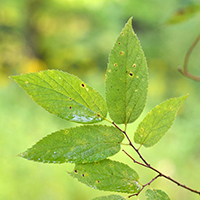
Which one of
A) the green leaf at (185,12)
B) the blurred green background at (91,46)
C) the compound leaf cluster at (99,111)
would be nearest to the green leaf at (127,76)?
the compound leaf cluster at (99,111)

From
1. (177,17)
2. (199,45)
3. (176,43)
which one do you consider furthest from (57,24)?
(177,17)

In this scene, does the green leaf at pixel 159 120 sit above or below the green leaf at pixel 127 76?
below

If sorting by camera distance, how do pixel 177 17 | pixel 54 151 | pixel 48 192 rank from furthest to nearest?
pixel 48 192 → pixel 177 17 → pixel 54 151

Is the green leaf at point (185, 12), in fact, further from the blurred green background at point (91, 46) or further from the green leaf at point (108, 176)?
the blurred green background at point (91, 46)

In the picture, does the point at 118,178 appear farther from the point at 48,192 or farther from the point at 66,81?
the point at 48,192

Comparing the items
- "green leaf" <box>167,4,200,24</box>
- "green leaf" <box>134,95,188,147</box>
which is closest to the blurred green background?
"green leaf" <box>167,4,200,24</box>

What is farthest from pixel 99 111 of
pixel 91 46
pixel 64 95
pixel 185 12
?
pixel 91 46
